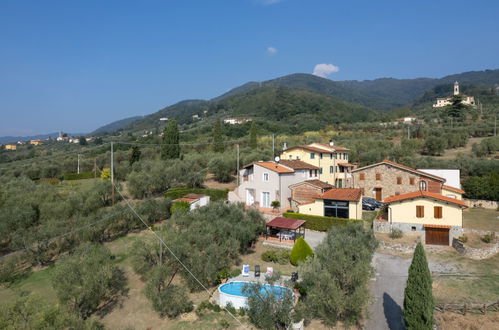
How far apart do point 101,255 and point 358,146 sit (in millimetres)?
49072

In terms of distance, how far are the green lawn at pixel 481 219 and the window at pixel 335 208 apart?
10196mm

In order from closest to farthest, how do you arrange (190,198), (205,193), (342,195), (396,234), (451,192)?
(396,234)
(342,195)
(451,192)
(190,198)
(205,193)

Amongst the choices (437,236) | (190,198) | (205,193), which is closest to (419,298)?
(437,236)

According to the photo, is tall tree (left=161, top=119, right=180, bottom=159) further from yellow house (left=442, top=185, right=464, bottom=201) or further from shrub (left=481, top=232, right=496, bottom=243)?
shrub (left=481, top=232, right=496, bottom=243)

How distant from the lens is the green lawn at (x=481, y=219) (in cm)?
2642

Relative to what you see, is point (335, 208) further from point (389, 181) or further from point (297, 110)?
point (297, 110)

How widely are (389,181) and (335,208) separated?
35.9ft

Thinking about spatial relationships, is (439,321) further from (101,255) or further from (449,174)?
(449,174)

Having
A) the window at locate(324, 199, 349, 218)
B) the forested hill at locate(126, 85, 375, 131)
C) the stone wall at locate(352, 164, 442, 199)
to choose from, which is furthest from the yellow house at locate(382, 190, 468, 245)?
the forested hill at locate(126, 85, 375, 131)

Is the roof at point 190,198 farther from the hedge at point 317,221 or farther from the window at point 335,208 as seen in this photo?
the window at point 335,208

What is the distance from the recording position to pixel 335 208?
27734 millimetres

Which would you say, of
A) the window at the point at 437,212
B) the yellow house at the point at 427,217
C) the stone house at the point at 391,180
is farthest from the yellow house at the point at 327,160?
the window at the point at 437,212

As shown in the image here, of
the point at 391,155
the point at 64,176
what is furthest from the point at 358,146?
the point at 64,176

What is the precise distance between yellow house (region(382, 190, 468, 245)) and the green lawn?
3.47 metres
